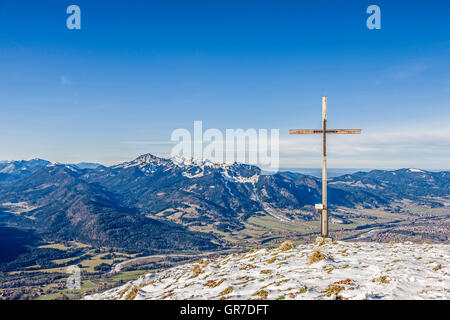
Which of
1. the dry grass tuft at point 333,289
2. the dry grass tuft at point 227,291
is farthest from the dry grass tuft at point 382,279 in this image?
the dry grass tuft at point 227,291

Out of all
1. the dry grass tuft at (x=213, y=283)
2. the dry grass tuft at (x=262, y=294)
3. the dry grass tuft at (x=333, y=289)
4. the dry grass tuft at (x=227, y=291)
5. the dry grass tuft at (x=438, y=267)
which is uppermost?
the dry grass tuft at (x=333, y=289)

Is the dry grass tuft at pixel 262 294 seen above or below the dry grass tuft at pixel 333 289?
below

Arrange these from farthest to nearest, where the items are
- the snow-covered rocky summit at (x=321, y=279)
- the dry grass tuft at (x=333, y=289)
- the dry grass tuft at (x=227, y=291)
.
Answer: the dry grass tuft at (x=227, y=291), the snow-covered rocky summit at (x=321, y=279), the dry grass tuft at (x=333, y=289)

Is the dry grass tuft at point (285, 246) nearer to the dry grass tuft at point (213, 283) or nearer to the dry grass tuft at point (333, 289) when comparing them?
the dry grass tuft at point (213, 283)

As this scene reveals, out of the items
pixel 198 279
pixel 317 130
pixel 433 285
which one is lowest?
pixel 198 279

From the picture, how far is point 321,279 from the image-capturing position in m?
12.8

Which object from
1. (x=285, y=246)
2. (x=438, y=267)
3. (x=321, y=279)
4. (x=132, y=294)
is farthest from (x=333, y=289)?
(x=285, y=246)

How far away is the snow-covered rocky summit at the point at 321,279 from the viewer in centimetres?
1089
